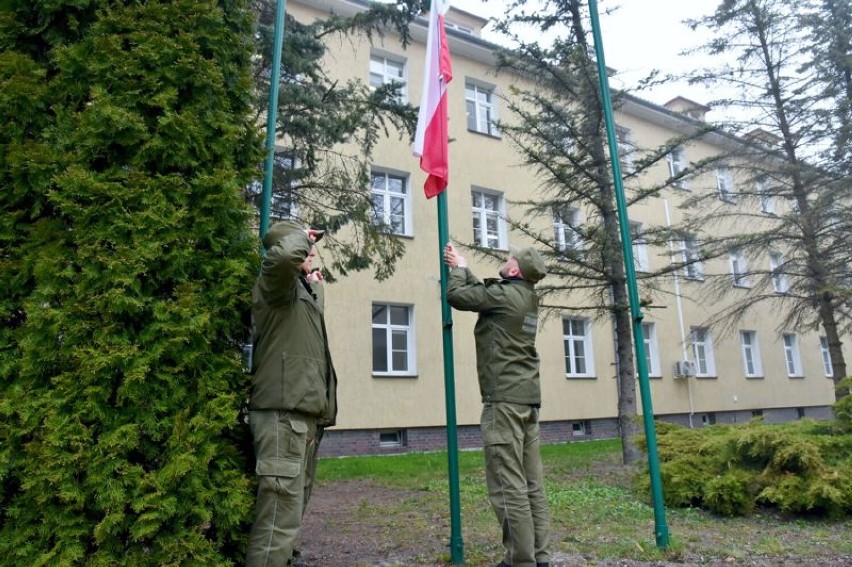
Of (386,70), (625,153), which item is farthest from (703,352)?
(386,70)

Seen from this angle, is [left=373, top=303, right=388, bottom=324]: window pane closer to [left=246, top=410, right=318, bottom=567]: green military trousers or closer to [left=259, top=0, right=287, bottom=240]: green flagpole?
[left=259, top=0, right=287, bottom=240]: green flagpole

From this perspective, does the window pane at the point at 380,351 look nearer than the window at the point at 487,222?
Yes

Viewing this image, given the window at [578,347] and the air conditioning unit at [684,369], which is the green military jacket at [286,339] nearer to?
the window at [578,347]

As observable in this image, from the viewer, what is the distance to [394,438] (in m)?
15.0

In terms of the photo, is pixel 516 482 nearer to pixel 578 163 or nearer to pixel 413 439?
pixel 578 163

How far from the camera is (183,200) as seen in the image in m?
3.50

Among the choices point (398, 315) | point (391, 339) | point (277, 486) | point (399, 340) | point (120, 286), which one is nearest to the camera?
point (120, 286)

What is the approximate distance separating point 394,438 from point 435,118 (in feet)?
36.3

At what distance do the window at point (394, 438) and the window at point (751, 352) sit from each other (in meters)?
16.1

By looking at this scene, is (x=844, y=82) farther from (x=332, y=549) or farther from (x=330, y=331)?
(x=332, y=549)

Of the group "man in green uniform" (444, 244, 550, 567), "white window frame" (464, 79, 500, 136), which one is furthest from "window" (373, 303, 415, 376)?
"man in green uniform" (444, 244, 550, 567)

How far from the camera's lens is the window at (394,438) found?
14.8 m

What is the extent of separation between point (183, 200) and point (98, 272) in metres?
0.59

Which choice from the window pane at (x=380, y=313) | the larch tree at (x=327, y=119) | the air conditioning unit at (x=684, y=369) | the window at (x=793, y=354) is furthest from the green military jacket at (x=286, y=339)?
the window at (x=793, y=354)
